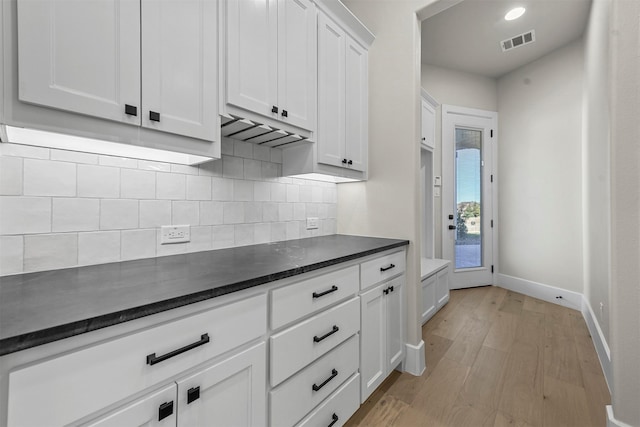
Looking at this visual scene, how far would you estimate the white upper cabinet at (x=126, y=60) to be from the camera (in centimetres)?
82

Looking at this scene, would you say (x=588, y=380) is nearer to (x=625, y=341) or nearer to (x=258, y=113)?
(x=625, y=341)

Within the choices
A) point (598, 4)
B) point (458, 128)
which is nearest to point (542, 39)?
point (598, 4)

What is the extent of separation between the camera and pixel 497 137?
4.05 metres

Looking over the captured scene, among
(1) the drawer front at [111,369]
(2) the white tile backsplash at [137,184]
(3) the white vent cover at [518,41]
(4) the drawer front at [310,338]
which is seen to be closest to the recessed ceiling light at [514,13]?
(3) the white vent cover at [518,41]

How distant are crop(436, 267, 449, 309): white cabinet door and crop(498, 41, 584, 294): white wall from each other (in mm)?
1403

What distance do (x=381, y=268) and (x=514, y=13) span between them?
3.13 m

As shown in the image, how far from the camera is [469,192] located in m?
3.97

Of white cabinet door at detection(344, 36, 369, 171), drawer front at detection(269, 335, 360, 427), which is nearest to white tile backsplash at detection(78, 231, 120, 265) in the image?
drawer front at detection(269, 335, 360, 427)

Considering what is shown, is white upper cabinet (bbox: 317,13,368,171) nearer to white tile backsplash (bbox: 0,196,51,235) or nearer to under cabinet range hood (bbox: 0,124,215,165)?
under cabinet range hood (bbox: 0,124,215,165)

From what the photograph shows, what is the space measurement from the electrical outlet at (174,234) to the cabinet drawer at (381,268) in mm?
974

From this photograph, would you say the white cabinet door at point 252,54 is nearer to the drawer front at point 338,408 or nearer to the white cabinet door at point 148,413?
the white cabinet door at point 148,413

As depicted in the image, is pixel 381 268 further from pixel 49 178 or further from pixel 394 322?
pixel 49 178

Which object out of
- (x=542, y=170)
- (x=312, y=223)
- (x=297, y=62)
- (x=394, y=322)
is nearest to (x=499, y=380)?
(x=394, y=322)

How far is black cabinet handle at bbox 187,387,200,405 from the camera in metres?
0.79
